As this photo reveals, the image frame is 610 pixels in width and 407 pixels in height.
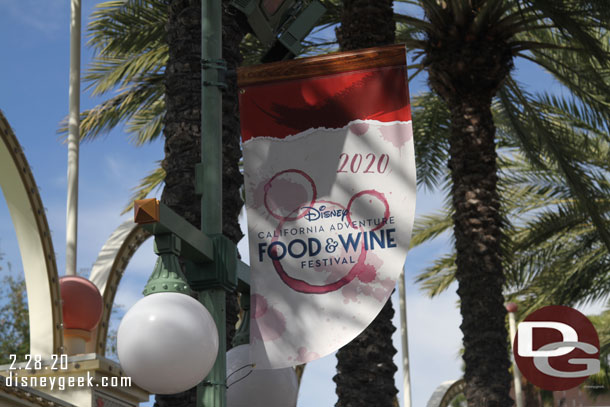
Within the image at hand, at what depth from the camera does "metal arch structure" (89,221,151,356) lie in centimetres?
1016

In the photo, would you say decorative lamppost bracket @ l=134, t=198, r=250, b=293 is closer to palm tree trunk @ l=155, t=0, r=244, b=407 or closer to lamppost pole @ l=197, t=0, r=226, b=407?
lamppost pole @ l=197, t=0, r=226, b=407

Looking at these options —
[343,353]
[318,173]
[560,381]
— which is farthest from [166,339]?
[560,381]

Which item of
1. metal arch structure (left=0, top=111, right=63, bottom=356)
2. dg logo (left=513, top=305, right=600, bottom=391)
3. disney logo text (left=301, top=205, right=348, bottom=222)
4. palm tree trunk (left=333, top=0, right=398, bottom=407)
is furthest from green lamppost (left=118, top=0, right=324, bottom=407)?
dg logo (left=513, top=305, right=600, bottom=391)

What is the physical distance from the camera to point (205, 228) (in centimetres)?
434

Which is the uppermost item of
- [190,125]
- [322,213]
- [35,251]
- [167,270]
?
[190,125]

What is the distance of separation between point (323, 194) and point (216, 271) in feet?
2.05

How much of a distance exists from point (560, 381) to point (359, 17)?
8001 mm

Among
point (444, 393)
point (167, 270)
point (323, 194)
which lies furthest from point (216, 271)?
point (444, 393)

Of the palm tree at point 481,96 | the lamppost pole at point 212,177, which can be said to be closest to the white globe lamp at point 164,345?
the lamppost pole at point 212,177

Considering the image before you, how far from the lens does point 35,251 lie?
8062 millimetres

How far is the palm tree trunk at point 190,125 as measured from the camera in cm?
612

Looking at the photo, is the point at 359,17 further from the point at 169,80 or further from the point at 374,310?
the point at 374,310

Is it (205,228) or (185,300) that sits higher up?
(205,228)

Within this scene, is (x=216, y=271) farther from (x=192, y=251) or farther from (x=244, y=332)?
(x=244, y=332)
